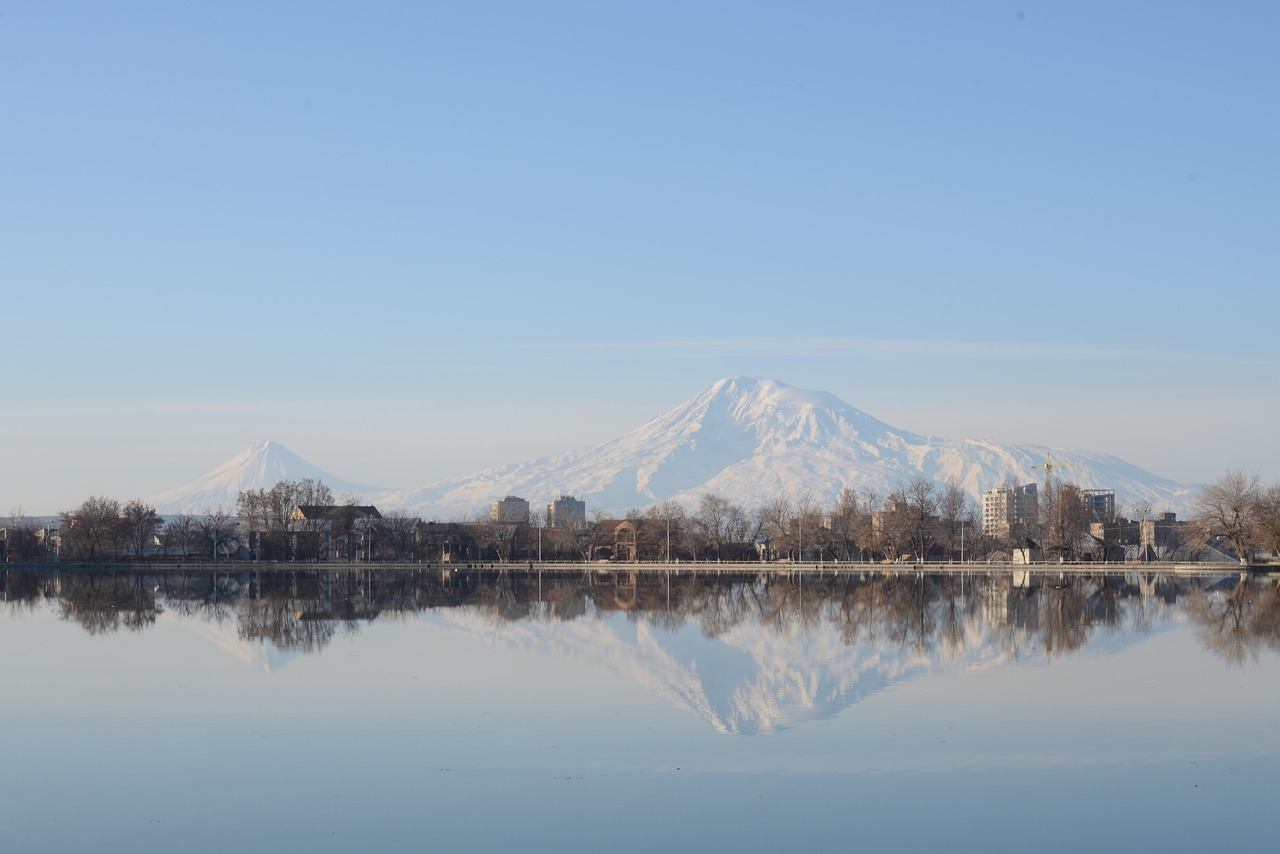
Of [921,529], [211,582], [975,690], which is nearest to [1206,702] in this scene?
[975,690]

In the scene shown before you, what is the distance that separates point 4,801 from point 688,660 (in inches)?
579

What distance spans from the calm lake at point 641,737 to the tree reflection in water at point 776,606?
0.56 metres

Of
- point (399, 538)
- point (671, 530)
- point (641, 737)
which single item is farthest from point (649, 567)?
point (641, 737)

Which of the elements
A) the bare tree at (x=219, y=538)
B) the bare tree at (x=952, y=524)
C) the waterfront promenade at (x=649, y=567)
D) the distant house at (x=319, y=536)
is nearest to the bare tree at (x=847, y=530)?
the bare tree at (x=952, y=524)

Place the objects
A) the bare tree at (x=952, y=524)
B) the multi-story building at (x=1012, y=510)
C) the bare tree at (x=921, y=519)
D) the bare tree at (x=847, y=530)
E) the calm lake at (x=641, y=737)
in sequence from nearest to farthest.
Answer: the calm lake at (x=641, y=737) → the bare tree at (x=921, y=519) → the bare tree at (x=952, y=524) → the bare tree at (x=847, y=530) → the multi-story building at (x=1012, y=510)

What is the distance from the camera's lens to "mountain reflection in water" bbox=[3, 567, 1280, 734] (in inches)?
894

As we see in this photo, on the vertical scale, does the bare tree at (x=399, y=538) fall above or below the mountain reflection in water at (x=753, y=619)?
above

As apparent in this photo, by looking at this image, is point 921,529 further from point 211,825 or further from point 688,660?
point 211,825

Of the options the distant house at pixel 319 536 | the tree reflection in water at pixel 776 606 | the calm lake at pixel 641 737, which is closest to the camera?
the calm lake at pixel 641 737

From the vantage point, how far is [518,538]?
124 m

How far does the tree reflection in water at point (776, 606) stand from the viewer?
103ft

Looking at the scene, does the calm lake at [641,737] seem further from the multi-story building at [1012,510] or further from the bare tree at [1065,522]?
the multi-story building at [1012,510]

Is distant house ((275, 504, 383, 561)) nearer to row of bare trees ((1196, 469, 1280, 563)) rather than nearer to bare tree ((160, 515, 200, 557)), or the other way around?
bare tree ((160, 515, 200, 557))

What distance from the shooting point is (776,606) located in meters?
44.6
